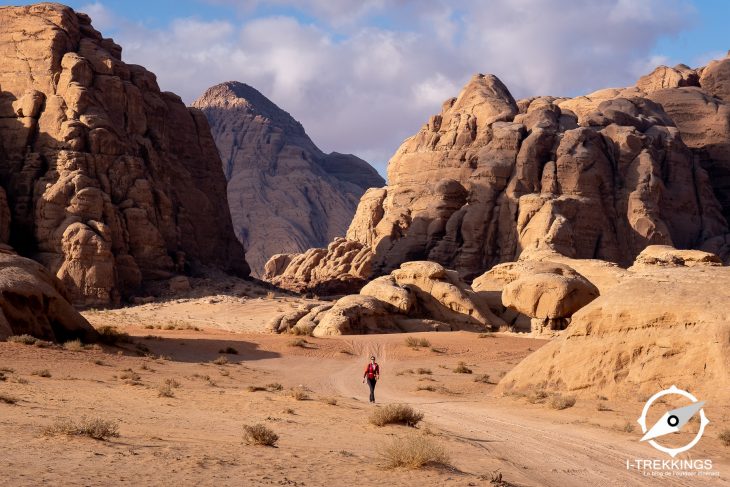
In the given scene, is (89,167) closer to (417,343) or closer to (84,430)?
(417,343)

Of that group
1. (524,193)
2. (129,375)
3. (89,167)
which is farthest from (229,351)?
(524,193)

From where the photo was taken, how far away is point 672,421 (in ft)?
50.6

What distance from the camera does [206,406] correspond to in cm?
1636

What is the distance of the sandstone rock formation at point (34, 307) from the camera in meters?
26.5

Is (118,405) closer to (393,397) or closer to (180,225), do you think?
(393,397)

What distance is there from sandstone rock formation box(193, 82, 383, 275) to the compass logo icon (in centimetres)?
8544

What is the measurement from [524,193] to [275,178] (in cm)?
6288

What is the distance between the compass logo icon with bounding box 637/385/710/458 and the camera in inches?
537

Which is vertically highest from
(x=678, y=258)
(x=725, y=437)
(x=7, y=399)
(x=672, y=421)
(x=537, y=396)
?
(x=678, y=258)

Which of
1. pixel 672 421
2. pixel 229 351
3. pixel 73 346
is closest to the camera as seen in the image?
pixel 672 421

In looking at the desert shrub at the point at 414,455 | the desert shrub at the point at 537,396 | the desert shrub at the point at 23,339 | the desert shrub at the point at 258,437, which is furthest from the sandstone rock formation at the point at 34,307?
the desert shrub at the point at 414,455

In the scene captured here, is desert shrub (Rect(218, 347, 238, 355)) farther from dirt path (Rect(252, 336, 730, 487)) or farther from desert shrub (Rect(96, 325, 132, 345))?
dirt path (Rect(252, 336, 730, 487))

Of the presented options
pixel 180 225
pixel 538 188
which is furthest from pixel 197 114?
pixel 538 188

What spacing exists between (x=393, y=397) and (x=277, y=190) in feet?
314
